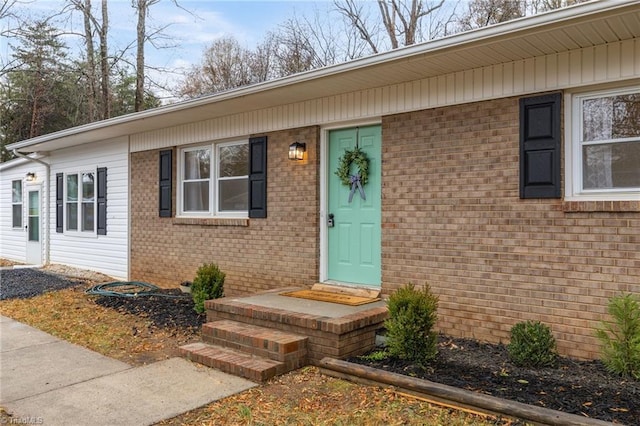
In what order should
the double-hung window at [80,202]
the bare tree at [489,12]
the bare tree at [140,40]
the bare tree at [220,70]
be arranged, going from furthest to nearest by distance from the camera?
the bare tree at [220,70], the bare tree at [140,40], the bare tree at [489,12], the double-hung window at [80,202]

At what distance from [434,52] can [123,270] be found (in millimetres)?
7377

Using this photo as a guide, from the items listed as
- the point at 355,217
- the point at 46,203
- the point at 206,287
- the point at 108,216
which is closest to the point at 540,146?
the point at 355,217

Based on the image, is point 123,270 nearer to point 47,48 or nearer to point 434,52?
point 434,52

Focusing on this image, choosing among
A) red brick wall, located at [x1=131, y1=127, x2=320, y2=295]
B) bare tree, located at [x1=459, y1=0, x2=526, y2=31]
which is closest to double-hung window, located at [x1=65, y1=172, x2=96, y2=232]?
red brick wall, located at [x1=131, y1=127, x2=320, y2=295]

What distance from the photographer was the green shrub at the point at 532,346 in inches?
153

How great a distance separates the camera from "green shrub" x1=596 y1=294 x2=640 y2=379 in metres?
3.48

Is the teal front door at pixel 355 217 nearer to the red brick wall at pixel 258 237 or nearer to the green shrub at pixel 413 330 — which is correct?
the red brick wall at pixel 258 237

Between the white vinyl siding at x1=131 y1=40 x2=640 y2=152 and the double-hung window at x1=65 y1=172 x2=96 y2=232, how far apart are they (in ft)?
14.5

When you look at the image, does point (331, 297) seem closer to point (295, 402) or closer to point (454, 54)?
point (295, 402)

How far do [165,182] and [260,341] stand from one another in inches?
188

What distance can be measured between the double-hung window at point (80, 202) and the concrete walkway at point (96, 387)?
5.70 metres

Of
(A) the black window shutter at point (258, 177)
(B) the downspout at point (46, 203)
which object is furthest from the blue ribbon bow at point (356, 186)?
(B) the downspout at point (46, 203)

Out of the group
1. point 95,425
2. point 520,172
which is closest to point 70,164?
point 95,425

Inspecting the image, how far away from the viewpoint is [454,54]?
4.30 m
